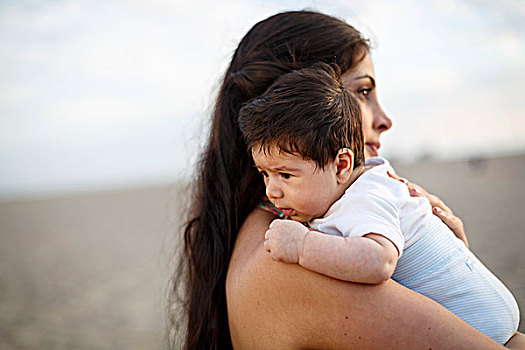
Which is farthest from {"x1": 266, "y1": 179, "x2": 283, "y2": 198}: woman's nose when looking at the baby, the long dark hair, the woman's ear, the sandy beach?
the sandy beach

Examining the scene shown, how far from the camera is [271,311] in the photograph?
181 centimetres

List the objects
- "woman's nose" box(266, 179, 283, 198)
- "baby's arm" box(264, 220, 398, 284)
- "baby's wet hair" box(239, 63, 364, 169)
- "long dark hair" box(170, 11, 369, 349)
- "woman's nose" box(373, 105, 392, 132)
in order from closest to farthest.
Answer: "baby's arm" box(264, 220, 398, 284) → "baby's wet hair" box(239, 63, 364, 169) → "woman's nose" box(266, 179, 283, 198) → "long dark hair" box(170, 11, 369, 349) → "woman's nose" box(373, 105, 392, 132)

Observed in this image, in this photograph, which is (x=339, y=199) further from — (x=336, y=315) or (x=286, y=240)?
(x=336, y=315)

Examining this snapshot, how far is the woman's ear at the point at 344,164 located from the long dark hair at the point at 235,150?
2.10 feet

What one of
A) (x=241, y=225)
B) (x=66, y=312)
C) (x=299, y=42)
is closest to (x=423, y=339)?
(x=241, y=225)

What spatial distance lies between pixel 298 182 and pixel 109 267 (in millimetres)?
13397

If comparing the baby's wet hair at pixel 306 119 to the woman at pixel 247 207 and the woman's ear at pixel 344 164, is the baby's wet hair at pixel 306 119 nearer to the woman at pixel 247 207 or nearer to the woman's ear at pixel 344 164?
the woman's ear at pixel 344 164

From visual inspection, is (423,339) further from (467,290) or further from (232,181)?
(232,181)

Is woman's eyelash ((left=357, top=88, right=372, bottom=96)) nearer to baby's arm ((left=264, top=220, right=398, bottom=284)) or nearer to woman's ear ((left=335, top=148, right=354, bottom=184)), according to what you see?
woman's ear ((left=335, top=148, right=354, bottom=184))

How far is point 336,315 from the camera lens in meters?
1.66

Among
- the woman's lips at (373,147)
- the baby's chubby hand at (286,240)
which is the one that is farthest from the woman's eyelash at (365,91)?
the baby's chubby hand at (286,240)

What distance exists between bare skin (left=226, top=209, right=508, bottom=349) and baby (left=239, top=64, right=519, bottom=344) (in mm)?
129

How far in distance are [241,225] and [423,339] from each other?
1129 mm

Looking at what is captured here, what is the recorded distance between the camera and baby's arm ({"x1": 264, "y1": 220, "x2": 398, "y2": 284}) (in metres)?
1.58
